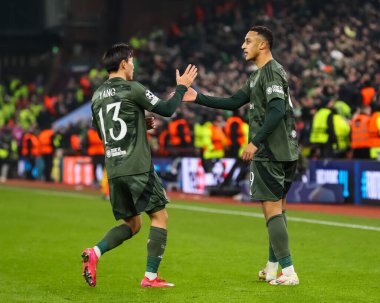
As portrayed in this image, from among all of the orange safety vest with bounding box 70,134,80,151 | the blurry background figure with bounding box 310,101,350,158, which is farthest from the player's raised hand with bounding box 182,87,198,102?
the orange safety vest with bounding box 70,134,80,151

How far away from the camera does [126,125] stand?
830cm

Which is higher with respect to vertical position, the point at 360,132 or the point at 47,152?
the point at 360,132

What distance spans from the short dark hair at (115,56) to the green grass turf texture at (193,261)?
1.89 metres

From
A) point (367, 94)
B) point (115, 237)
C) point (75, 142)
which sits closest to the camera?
point (115, 237)

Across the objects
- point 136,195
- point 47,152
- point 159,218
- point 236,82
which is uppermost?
point 236,82

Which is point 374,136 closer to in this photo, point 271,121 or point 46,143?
point 271,121

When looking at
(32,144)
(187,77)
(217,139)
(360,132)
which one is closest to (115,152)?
(187,77)

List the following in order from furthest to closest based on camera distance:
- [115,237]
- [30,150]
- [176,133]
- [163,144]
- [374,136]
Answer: [30,150] < [163,144] < [176,133] < [374,136] < [115,237]

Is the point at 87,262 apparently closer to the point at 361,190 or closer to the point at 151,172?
the point at 151,172

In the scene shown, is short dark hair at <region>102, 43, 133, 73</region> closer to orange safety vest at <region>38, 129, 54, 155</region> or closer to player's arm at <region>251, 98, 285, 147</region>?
player's arm at <region>251, 98, 285, 147</region>

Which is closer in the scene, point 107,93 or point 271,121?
point 271,121

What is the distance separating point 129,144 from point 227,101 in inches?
42.2

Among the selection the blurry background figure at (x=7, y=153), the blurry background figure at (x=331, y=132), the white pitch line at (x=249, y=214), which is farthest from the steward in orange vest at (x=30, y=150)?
the blurry background figure at (x=331, y=132)

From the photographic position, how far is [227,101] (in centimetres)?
886
